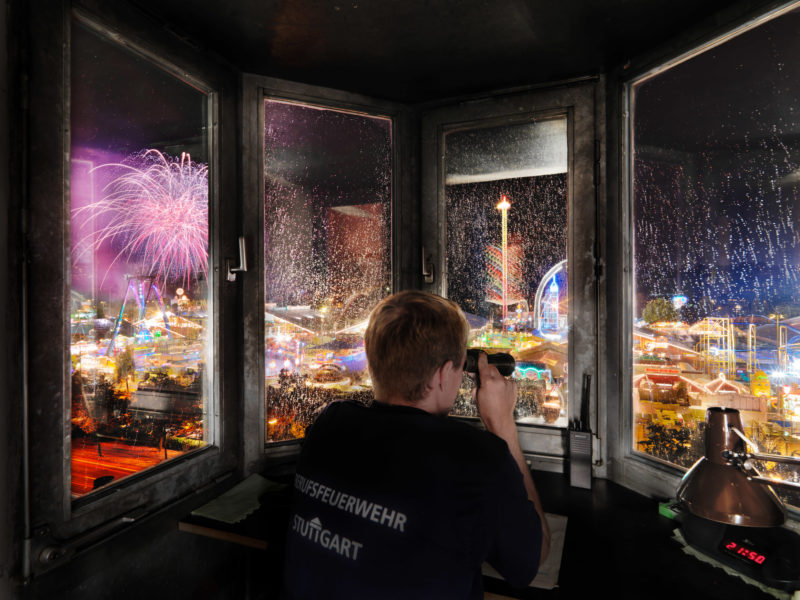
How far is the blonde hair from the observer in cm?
97

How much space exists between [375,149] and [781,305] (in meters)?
1.58

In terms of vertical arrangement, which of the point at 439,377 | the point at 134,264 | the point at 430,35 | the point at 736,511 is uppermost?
the point at 430,35

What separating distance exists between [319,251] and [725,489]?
5.18 ft

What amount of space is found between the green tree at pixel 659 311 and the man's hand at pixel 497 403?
758 mm

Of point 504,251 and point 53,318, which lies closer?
point 53,318

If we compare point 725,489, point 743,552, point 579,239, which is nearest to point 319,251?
point 579,239

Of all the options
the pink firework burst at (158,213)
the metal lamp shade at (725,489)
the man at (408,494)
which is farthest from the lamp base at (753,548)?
the pink firework burst at (158,213)

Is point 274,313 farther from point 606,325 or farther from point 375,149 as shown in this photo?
point 606,325

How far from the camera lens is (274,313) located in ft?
6.12

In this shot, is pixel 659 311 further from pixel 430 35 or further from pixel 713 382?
pixel 430 35

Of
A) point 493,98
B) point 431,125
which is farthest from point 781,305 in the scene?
point 431,125

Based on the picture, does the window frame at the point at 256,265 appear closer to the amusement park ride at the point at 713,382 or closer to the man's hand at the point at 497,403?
the man's hand at the point at 497,403

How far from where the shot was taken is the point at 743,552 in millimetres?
1125

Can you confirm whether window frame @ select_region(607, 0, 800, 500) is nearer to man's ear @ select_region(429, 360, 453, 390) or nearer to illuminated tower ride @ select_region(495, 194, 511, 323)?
Answer: illuminated tower ride @ select_region(495, 194, 511, 323)
